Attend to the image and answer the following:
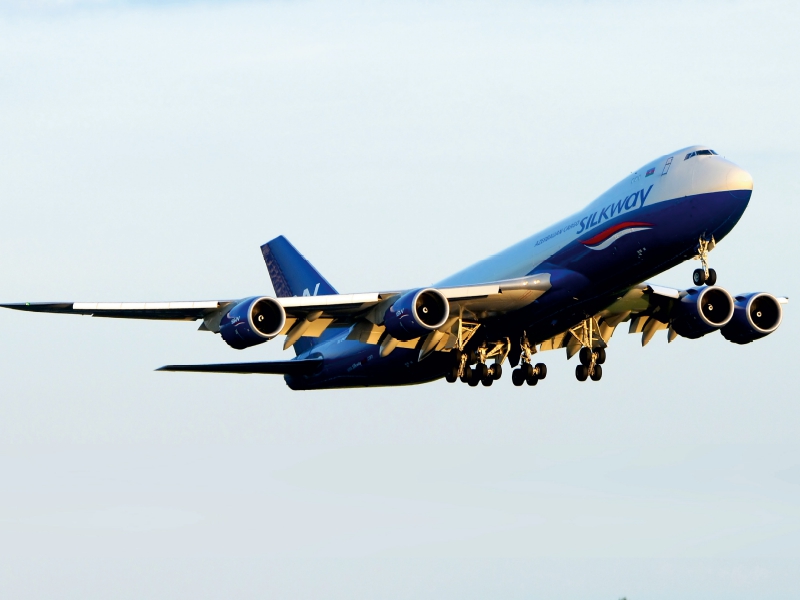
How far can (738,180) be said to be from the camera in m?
37.8

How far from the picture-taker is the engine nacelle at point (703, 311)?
44.2 metres

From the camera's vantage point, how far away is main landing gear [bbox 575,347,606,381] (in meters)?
45.0

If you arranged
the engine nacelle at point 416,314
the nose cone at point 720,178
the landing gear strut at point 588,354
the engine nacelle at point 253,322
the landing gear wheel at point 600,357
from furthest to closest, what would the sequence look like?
the landing gear wheel at point 600,357 → the landing gear strut at point 588,354 → the engine nacelle at point 416,314 → the engine nacelle at point 253,322 → the nose cone at point 720,178

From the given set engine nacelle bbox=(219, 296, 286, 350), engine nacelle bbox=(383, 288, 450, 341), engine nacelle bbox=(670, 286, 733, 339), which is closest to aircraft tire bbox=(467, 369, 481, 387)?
engine nacelle bbox=(383, 288, 450, 341)

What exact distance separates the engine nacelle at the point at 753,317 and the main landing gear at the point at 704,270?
23.2ft

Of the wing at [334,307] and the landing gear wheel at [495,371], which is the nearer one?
the wing at [334,307]

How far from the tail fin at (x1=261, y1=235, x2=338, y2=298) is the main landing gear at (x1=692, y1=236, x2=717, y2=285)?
52.4 feet

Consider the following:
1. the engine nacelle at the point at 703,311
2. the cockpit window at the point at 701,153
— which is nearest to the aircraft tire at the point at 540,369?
the engine nacelle at the point at 703,311

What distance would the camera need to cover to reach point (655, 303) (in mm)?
45531

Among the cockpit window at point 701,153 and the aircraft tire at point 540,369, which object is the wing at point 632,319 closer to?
the aircraft tire at point 540,369

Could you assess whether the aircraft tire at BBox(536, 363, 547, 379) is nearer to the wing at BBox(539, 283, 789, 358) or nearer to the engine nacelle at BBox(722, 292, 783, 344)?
the wing at BBox(539, 283, 789, 358)

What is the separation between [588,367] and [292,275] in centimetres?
1301

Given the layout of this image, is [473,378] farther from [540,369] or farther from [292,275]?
[292,275]

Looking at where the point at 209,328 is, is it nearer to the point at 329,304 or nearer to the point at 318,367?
the point at 329,304
